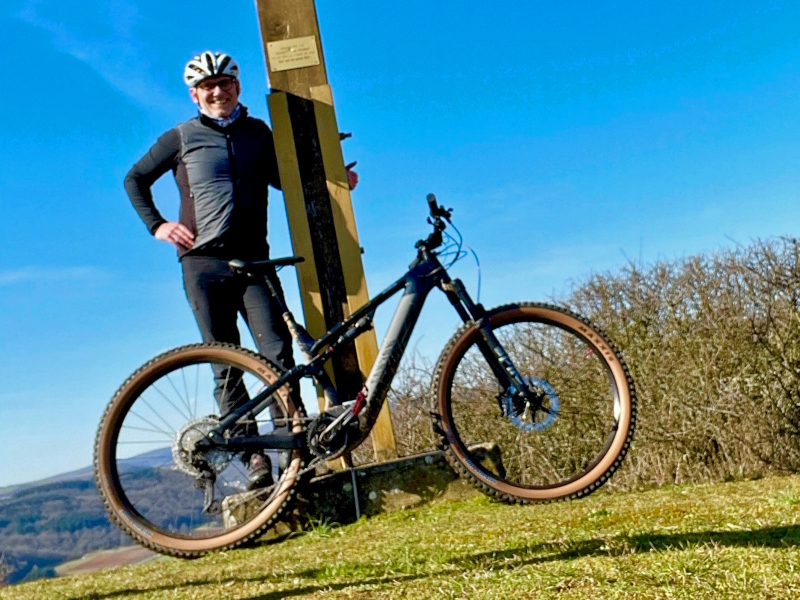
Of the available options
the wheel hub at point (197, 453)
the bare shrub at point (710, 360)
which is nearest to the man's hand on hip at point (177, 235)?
the wheel hub at point (197, 453)

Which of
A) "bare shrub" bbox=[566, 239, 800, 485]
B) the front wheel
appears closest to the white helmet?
the front wheel

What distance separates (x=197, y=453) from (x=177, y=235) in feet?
3.77

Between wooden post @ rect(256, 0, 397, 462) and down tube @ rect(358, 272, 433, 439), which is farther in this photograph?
wooden post @ rect(256, 0, 397, 462)

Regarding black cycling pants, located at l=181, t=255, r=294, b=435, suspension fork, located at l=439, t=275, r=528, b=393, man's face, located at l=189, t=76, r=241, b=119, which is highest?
man's face, located at l=189, t=76, r=241, b=119

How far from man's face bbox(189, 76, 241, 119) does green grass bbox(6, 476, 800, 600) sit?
7.22 feet

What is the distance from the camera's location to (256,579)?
10.1 ft

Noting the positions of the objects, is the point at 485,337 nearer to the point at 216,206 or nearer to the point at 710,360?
the point at 216,206

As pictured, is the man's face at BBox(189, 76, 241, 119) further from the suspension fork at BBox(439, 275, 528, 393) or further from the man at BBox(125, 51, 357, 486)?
the suspension fork at BBox(439, 275, 528, 393)

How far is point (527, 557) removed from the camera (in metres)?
2.70

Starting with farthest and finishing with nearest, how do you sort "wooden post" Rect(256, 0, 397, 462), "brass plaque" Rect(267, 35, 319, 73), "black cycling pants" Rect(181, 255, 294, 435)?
"brass plaque" Rect(267, 35, 319, 73), "wooden post" Rect(256, 0, 397, 462), "black cycling pants" Rect(181, 255, 294, 435)

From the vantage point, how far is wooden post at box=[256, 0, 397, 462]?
470 centimetres

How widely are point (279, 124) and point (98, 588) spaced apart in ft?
8.67

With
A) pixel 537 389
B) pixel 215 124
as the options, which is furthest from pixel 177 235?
pixel 537 389

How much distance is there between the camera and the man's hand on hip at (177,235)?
4.36 metres
